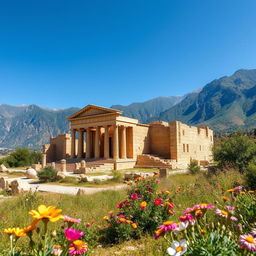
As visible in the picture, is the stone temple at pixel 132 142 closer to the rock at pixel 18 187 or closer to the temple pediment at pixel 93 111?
the temple pediment at pixel 93 111

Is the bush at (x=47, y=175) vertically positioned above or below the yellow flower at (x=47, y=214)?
below

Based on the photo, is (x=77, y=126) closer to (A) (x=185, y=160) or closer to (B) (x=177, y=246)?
(A) (x=185, y=160)

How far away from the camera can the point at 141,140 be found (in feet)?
117

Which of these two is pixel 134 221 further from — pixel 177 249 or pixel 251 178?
pixel 251 178

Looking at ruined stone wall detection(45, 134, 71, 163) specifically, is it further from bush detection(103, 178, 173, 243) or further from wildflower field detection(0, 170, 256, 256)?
bush detection(103, 178, 173, 243)

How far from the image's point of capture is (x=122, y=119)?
32.4 meters

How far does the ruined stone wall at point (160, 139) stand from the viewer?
34.8m

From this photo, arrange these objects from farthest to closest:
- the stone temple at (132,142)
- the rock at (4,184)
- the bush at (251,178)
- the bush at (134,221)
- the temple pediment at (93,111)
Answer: the temple pediment at (93,111)
the stone temple at (132,142)
the rock at (4,184)
the bush at (251,178)
the bush at (134,221)

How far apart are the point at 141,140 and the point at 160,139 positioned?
314 centimetres

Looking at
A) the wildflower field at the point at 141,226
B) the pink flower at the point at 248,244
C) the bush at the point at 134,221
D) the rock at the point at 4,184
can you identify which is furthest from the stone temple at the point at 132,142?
the pink flower at the point at 248,244

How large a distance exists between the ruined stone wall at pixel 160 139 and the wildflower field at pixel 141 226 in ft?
84.2

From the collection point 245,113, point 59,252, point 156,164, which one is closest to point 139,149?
point 156,164

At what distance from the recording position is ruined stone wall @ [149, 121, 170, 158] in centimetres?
3478

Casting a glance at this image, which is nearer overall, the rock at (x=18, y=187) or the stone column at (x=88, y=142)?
the rock at (x=18, y=187)
